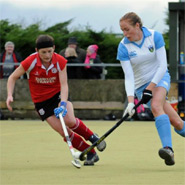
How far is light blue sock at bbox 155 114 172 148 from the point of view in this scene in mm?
6760

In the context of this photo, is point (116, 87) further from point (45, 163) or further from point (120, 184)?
point (120, 184)

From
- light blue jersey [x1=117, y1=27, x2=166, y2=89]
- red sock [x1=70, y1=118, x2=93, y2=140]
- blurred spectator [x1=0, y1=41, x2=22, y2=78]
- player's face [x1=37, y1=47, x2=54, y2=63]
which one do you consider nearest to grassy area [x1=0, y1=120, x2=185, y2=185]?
red sock [x1=70, y1=118, x2=93, y2=140]

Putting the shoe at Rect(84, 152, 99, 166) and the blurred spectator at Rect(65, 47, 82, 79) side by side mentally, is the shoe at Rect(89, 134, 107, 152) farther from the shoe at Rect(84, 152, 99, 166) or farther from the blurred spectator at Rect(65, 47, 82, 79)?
the blurred spectator at Rect(65, 47, 82, 79)

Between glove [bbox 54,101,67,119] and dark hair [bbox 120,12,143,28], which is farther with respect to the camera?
glove [bbox 54,101,67,119]

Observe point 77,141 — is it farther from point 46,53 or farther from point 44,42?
point 44,42

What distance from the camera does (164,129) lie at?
6793 millimetres

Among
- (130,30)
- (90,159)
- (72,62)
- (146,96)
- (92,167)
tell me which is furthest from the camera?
(72,62)

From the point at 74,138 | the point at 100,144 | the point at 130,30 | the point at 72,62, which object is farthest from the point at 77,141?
the point at 72,62

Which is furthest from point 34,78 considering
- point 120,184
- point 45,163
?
point 120,184

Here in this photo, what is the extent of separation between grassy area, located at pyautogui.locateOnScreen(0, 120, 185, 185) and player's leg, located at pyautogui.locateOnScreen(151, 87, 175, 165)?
0.53ft

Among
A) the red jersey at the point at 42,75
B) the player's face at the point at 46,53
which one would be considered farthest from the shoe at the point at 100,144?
the player's face at the point at 46,53

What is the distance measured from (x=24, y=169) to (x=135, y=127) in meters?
5.64

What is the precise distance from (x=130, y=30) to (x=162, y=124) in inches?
38.3

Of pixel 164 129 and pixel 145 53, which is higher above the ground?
pixel 145 53
